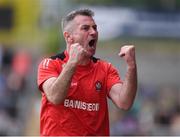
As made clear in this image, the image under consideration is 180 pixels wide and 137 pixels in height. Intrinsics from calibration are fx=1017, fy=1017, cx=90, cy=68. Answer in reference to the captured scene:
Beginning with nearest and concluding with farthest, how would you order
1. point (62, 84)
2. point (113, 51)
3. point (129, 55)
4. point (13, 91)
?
point (62, 84) → point (129, 55) → point (13, 91) → point (113, 51)

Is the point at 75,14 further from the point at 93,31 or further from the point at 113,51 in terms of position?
the point at 113,51

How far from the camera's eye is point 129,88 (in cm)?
936

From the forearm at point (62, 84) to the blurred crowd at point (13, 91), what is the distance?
9540 millimetres

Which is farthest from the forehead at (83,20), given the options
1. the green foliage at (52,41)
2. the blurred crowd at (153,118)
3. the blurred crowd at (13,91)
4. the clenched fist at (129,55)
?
the green foliage at (52,41)

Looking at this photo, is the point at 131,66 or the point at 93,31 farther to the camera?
the point at 93,31

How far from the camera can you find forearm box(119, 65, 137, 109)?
9305 millimetres

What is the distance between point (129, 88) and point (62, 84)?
Answer: 2.29 ft

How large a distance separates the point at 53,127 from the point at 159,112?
9714 mm

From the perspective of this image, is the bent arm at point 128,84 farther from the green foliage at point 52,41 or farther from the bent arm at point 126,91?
the green foliage at point 52,41

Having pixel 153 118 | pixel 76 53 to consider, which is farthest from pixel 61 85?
pixel 153 118

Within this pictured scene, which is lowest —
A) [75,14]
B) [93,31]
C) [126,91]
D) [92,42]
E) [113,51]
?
[113,51]

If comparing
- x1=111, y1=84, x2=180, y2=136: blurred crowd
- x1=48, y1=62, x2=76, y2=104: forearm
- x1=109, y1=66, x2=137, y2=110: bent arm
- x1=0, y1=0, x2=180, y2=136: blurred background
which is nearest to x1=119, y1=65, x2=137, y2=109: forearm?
x1=109, y1=66, x2=137, y2=110: bent arm

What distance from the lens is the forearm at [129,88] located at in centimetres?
930

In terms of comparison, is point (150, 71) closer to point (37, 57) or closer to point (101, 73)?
point (37, 57)
